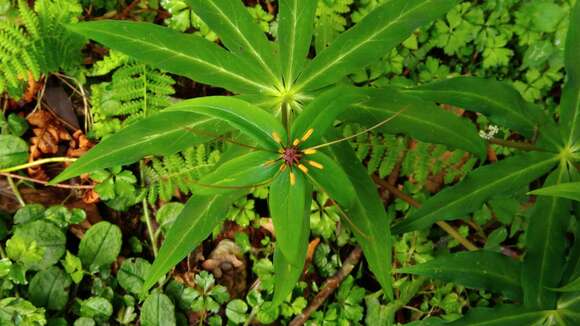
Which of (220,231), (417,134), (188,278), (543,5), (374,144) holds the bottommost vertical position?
(188,278)

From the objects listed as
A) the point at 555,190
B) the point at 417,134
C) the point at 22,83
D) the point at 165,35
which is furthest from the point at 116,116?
the point at 555,190

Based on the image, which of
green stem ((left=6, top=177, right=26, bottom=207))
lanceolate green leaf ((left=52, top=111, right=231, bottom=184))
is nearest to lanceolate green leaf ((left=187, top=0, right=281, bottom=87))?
lanceolate green leaf ((left=52, top=111, right=231, bottom=184))

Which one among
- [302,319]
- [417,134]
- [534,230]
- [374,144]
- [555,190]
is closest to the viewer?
[555,190]

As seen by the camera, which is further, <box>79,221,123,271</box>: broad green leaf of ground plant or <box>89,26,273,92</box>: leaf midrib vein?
<box>79,221,123,271</box>: broad green leaf of ground plant

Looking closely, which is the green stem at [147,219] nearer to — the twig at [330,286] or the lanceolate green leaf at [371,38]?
the twig at [330,286]

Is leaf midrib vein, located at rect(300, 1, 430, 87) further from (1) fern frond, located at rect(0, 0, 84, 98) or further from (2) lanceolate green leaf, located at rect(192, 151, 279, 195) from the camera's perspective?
(1) fern frond, located at rect(0, 0, 84, 98)

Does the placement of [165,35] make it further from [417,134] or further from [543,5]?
[543,5]
